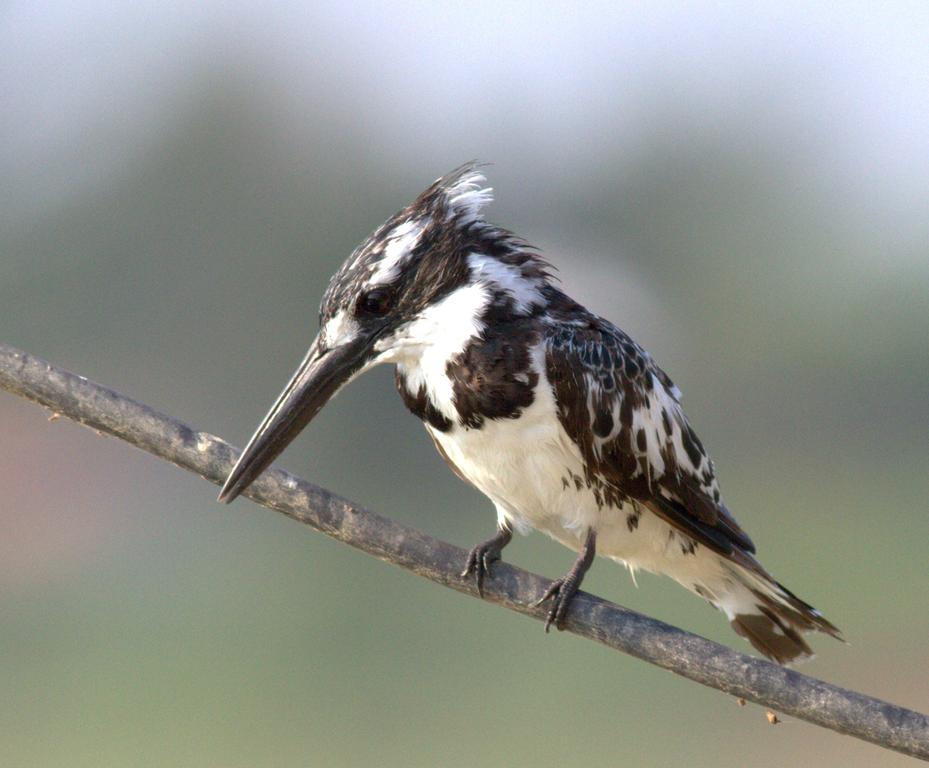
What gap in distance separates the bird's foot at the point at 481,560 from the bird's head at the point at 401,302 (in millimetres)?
446

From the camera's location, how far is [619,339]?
11.0 feet

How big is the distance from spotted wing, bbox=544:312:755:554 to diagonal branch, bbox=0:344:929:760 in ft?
1.19

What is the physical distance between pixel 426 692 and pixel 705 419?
4980mm

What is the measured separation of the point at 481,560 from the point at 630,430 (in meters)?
0.45

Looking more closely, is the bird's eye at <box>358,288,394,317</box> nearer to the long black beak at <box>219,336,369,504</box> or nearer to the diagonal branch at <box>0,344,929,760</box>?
the long black beak at <box>219,336,369,504</box>

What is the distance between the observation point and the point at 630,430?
10.7 ft

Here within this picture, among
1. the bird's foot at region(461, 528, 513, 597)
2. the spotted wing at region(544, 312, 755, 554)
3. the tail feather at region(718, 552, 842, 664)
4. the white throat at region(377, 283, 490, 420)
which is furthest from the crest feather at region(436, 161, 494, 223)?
the tail feather at region(718, 552, 842, 664)

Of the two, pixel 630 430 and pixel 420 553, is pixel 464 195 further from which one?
pixel 420 553

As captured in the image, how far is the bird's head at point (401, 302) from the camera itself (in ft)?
10.0

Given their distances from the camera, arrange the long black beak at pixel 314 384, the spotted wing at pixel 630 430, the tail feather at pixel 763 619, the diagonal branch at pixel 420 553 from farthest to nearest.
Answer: the tail feather at pixel 763 619 → the spotted wing at pixel 630 430 → the long black beak at pixel 314 384 → the diagonal branch at pixel 420 553

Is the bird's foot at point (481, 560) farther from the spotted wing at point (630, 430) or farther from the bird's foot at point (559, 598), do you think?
the spotted wing at point (630, 430)

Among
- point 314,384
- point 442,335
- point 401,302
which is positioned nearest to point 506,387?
point 442,335

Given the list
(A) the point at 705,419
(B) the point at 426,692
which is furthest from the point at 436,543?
(A) the point at 705,419

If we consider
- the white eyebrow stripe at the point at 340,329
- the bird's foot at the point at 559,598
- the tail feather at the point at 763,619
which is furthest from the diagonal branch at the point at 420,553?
the tail feather at the point at 763,619
